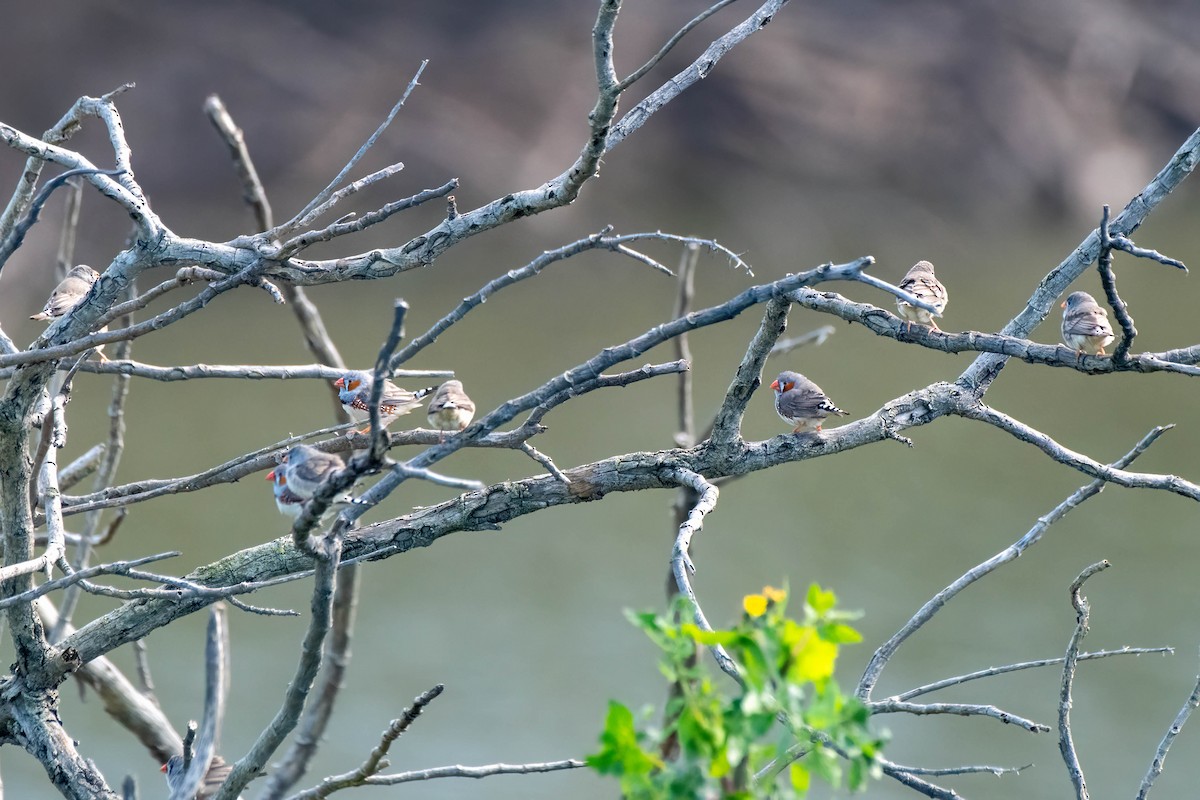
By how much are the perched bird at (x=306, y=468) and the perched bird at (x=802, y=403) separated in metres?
1.55

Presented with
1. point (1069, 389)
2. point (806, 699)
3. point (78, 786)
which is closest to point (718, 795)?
point (806, 699)

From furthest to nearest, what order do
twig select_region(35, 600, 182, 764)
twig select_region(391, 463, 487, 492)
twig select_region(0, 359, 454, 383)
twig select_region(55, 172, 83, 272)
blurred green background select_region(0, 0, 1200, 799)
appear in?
1. blurred green background select_region(0, 0, 1200, 799)
2. twig select_region(55, 172, 83, 272)
3. twig select_region(35, 600, 182, 764)
4. twig select_region(0, 359, 454, 383)
5. twig select_region(391, 463, 487, 492)

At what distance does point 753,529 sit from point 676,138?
5.15m

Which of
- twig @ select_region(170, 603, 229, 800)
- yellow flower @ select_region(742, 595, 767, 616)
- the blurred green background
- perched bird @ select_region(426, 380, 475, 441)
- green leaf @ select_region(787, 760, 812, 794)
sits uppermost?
the blurred green background

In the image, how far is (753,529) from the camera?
821 cm

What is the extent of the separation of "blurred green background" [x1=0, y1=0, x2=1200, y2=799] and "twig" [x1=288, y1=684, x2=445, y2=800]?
2502mm

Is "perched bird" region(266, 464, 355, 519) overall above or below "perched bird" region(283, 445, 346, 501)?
above

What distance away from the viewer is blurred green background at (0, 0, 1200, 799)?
6883 mm

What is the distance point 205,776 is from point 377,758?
5.06 ft

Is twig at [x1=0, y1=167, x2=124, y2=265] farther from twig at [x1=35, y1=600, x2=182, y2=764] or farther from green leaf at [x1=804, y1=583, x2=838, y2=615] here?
twig at [x1=35, y1=600, x2=182, y2=764]

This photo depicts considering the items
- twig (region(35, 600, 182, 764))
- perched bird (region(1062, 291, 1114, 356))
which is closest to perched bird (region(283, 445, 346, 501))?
twig (region(35, 600, 182, 764))

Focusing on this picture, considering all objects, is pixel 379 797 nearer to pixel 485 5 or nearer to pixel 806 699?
pixel 806 699

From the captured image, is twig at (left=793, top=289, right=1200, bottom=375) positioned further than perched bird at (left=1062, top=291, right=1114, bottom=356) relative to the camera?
No

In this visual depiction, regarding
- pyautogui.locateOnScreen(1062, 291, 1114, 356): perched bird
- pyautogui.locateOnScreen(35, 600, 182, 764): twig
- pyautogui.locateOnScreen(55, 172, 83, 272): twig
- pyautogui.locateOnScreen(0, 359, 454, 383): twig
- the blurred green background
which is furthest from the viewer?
the blurred green background
